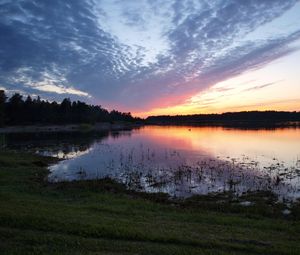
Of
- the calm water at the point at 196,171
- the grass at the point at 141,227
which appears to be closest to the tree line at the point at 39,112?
the calm water at the point at 196,171

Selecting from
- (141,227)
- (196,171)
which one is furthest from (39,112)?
(141,227)

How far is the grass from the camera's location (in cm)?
951

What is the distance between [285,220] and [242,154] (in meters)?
27.5

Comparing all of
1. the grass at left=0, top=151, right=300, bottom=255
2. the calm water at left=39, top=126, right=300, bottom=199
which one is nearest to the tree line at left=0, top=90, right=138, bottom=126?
the calm water at left=39, top=126, right=300, bottom=199

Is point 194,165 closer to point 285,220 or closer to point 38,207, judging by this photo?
point 285,220

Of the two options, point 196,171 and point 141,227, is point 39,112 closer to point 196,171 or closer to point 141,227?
point 196,171

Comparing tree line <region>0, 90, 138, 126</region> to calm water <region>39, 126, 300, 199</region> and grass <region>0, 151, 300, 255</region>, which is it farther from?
grass <region>0, 151, 300, 255</region>

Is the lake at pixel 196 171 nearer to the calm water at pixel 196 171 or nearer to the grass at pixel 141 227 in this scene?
the calm water at pixel 196 171

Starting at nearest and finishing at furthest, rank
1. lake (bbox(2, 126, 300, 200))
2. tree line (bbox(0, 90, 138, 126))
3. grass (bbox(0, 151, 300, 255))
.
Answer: grass (bbox(0, 151, 300, 255)) < lake (bbox(2, 126, 300, 200)) < tree line (bbox(0, 90, 138, 126))

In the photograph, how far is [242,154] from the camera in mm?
42188

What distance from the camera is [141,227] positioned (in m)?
11.8

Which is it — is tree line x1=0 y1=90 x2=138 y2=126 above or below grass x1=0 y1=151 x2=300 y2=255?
above

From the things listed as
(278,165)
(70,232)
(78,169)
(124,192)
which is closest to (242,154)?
(278,165)

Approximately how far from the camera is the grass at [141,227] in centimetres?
951
